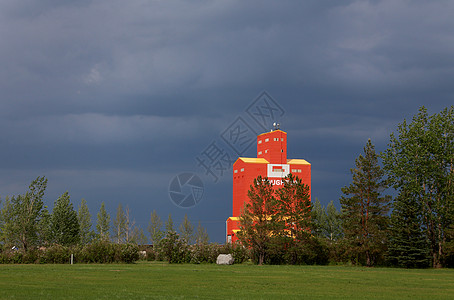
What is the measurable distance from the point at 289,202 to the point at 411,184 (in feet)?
40.9

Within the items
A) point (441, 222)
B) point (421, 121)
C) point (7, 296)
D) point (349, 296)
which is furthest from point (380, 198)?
point (7, 296)

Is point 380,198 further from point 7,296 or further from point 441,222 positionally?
point 7,296

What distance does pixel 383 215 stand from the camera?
46.1 metres

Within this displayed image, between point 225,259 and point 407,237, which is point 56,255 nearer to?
point 225,259

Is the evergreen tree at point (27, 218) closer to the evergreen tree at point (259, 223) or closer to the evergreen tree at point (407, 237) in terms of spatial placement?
the evergreen tree at point (259, 223)

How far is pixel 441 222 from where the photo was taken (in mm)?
46531

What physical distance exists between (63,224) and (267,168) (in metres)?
37.2

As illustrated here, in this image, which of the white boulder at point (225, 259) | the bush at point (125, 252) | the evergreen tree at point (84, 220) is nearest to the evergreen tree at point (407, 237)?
the white boulder at point (225, 259)

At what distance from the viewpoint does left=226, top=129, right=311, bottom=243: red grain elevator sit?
81938mm

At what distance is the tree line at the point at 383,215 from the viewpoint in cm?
4494

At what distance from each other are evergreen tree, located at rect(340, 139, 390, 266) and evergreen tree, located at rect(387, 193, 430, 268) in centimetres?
103

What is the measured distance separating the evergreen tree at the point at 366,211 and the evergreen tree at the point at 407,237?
1035 millimetres

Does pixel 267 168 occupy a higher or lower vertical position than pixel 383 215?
higher

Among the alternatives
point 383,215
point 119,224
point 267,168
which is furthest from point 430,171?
point 119,224
